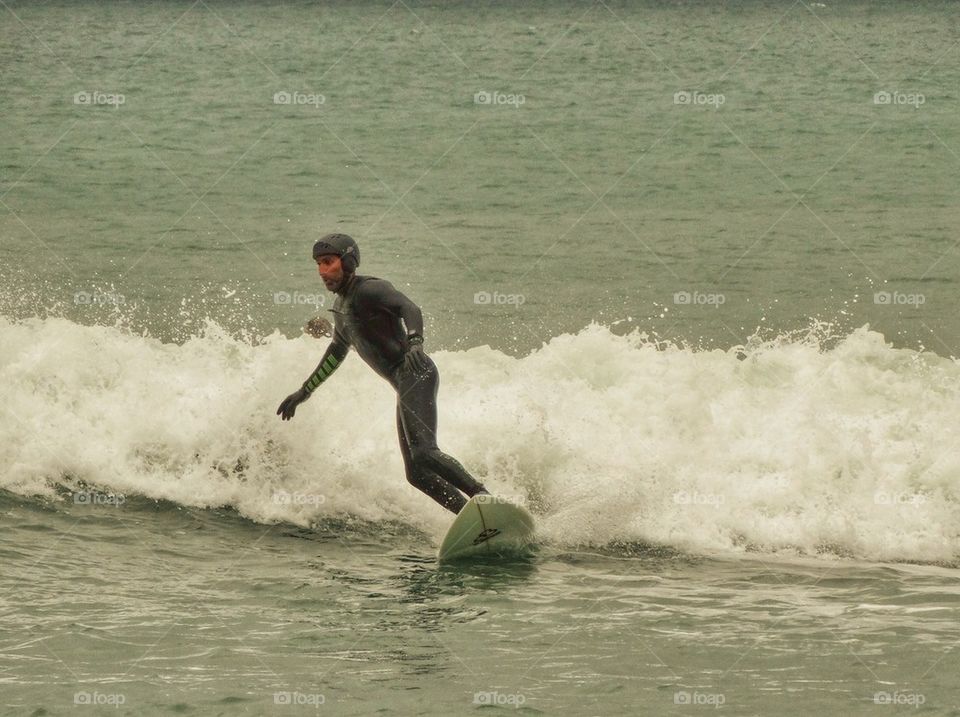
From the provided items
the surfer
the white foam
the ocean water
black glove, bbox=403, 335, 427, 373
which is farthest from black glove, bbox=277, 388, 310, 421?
black glove, bbox=403, 335, 427, 373

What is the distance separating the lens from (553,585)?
967 centimetres

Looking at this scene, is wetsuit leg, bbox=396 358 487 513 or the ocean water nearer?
the ocean water

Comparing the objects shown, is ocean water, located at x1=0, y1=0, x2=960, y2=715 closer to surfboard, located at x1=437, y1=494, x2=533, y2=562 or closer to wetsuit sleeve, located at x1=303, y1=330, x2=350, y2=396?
surfboard, located at x1=437, y1=494, x2=533, y2=562

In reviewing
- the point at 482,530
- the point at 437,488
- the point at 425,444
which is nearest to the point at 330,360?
the point at 425,444

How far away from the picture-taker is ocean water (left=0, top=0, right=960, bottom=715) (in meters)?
8.12

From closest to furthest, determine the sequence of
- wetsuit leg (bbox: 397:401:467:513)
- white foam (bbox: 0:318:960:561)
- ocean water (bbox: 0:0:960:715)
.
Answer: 1. ocean water (bbox: 0:0:960:715)
2. wetsuit leg (bbox: 397:401:467:513)
3. white foam (bbox: 0:318:960:561)

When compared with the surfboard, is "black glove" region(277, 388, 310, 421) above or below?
above

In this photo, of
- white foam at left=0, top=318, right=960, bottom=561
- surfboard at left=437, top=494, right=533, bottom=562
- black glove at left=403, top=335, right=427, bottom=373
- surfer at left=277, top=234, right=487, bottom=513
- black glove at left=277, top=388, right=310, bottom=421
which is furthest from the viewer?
white foam at left=0, top=318, right=960, bottom=561

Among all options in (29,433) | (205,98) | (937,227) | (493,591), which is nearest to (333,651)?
(493,591)

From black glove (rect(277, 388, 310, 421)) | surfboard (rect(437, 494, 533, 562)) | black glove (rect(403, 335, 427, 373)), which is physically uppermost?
black glove (rect(403, 335, 427, 373))

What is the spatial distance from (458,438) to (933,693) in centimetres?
614

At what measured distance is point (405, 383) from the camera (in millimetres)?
10516

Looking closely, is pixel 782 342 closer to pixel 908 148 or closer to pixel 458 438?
pixel 458 438

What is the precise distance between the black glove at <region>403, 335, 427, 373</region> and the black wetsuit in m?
0.48
